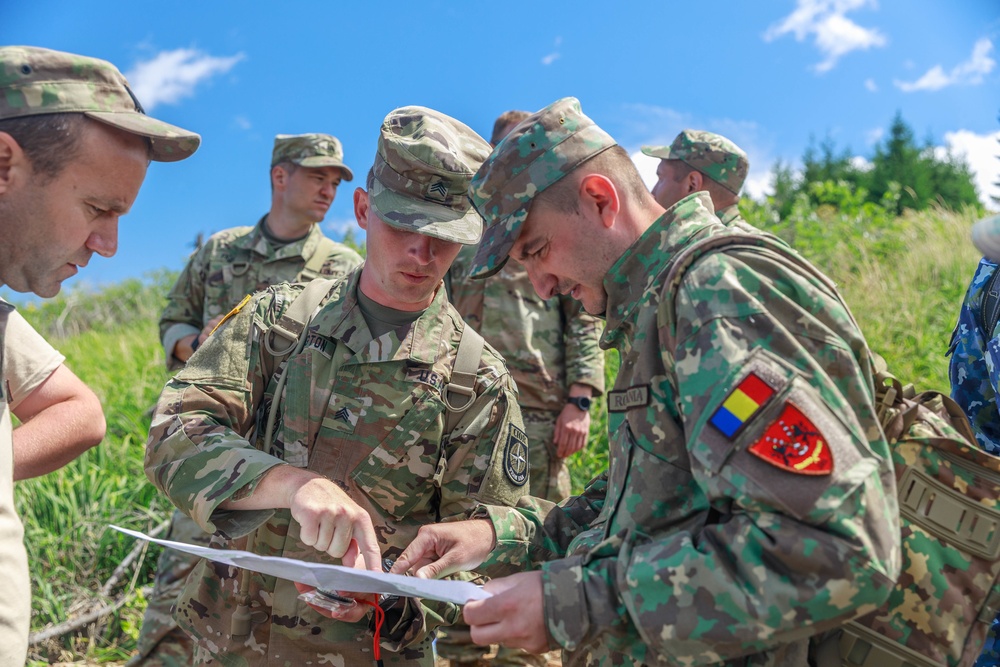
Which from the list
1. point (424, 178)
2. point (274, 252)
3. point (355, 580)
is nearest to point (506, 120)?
point (274, 252)

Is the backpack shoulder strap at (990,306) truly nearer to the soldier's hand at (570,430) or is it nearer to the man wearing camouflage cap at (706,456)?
the man wearing camouflage cap at (706,456)

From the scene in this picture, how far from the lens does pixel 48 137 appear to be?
1890mm

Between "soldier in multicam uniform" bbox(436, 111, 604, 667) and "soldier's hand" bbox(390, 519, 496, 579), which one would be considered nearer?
"soldier's hand" bbox(390, 519, 496, 579)

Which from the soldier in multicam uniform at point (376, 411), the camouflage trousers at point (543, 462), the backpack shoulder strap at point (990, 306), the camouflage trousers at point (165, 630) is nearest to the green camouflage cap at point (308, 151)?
the camouflage trousers at point (543, 462)

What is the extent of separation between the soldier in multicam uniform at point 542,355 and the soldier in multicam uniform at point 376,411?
8.12ft

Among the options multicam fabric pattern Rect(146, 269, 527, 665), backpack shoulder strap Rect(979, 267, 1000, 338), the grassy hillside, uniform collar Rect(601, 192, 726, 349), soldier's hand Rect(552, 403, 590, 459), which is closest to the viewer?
uniform collar Rect(601, 192, 726, 349)

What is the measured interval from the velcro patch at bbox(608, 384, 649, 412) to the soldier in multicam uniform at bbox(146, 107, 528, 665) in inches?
35.7

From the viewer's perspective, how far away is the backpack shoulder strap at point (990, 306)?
2807 mm

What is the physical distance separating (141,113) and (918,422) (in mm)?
1925

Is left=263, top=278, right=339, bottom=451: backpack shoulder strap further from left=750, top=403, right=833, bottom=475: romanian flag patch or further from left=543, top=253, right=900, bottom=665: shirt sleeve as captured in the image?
left=750, top=403, right=833, bottom=475: romanian flag patch

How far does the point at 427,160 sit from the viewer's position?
261 centimetres

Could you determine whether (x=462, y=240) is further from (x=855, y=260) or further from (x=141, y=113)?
(x=855, y=260)

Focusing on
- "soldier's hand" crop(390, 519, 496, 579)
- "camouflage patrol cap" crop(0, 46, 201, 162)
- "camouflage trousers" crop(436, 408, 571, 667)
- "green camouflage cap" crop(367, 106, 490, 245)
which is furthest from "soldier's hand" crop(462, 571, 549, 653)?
"camouflage trousers" crop(436, 408, 571, 667)

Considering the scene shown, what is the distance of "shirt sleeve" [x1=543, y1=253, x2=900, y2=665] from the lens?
1379 millimetres
